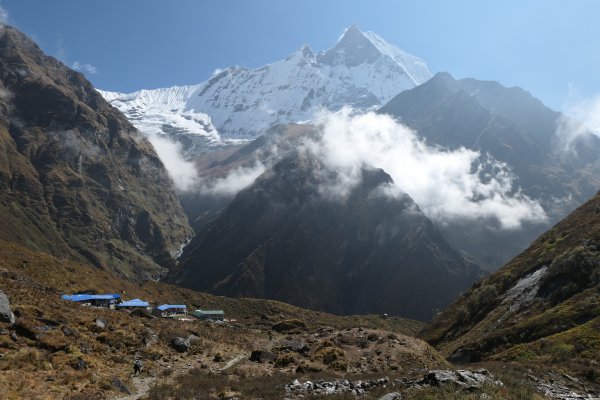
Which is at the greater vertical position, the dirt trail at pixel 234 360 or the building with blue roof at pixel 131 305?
the building with blue roof at pixel 131 305

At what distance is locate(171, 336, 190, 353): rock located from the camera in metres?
42.9

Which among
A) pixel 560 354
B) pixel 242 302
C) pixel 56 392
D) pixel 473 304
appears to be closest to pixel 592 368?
pixel 560 354

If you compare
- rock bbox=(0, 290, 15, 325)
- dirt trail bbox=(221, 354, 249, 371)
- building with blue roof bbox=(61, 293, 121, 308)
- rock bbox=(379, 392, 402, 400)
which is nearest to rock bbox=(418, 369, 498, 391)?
rock bbox=(379, 392, 402, 400)

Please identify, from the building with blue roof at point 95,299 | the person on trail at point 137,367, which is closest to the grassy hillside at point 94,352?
the person on trail at point 137,367

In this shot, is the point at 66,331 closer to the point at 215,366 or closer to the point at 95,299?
the point at 215,366

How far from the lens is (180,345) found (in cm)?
4300

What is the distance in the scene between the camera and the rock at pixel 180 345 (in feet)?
141

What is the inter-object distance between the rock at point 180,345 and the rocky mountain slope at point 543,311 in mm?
30486

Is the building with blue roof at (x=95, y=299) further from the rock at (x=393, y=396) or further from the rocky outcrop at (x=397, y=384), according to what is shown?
the rock at (x=393, y=396)

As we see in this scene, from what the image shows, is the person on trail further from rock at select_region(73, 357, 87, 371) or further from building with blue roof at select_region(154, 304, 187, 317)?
building with blue roof at select_region(154, 304, 187, 317)

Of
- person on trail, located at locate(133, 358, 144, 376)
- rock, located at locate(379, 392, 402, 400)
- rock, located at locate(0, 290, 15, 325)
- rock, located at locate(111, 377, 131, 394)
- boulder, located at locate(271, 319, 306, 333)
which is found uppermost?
boulder, located at locate(271, 319, 306, 333)

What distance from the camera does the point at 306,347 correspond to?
48.8 metres

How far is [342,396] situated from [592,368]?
22.0m

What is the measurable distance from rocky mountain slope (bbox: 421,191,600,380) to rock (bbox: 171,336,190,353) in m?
30.5
